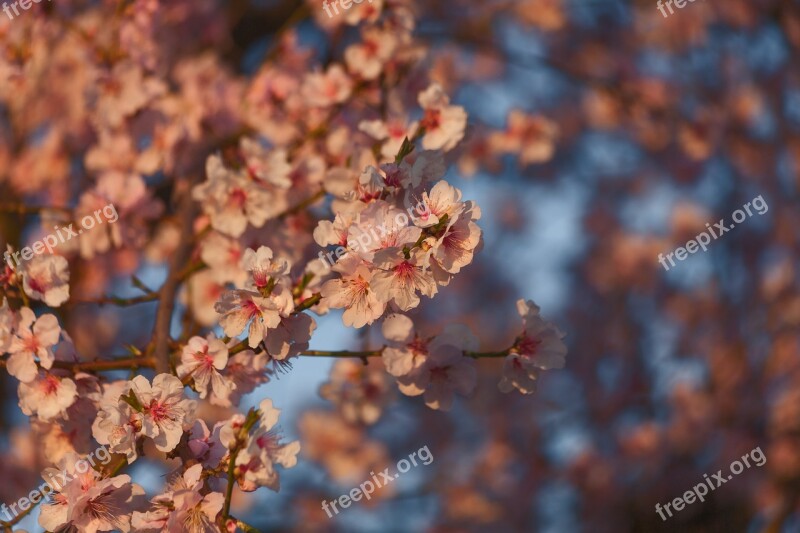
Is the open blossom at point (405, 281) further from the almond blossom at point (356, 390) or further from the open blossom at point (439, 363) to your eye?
the almond blossom at point (356, 390)

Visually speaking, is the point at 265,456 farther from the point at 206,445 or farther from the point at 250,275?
the point at 250,275

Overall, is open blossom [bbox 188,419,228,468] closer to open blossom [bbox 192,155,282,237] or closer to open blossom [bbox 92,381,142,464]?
open blossom [bbox 92,381,142,464]

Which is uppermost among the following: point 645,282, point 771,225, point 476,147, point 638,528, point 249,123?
point 249,123

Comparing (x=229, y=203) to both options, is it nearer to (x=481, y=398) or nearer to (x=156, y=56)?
(x=156, y=56)

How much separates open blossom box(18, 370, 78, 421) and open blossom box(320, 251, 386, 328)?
0.73 m

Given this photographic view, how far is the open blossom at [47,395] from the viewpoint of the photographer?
197 centimetres

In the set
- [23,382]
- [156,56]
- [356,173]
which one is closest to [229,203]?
[356,173]

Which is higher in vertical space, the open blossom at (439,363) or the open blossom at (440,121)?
the open blossom at (440,121)

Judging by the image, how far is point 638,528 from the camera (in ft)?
21.1

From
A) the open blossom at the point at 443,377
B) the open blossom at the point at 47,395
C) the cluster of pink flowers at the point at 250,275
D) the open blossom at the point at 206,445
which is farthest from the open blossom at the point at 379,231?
the open blossom at the point at 47,395

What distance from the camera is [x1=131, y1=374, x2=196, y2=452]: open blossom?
1.80m

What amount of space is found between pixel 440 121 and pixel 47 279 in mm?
1233

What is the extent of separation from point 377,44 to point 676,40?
5180 mm

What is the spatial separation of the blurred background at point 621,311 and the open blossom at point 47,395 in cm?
234
